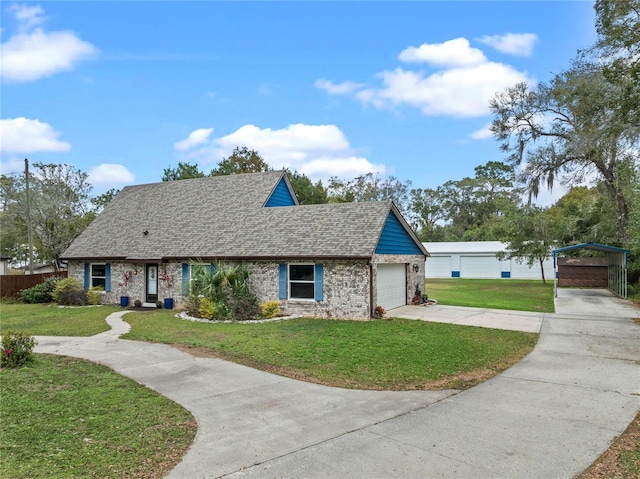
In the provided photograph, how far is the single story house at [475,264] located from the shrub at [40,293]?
1260 inches

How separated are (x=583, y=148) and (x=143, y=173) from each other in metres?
30.8

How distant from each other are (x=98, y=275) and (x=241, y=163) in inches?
802

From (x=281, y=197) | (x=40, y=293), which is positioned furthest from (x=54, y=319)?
(x=281, y=197)

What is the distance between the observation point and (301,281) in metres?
16.4

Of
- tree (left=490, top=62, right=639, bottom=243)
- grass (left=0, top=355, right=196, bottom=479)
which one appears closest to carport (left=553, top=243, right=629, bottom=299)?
tree (left=490, top=62, right=639, bottom=243)

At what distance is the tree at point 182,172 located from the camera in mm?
38594

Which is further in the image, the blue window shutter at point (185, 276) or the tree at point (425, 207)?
the tree at point (425, 207)

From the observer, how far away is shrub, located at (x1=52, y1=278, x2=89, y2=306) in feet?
67.3

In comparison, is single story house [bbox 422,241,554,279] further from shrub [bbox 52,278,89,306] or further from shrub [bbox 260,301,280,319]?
shrub [bbox 52,278,89,306]

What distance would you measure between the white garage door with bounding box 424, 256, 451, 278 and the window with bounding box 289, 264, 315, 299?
94.7ft

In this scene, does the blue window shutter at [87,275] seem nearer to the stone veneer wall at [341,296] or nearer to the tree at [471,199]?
the stone veneer wall at [341,296]

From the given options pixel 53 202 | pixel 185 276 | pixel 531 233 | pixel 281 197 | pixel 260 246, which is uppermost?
pixel 53 202

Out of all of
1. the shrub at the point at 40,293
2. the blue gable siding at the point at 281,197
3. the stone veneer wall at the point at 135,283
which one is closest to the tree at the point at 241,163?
the blue gable siding at the point at 281,197

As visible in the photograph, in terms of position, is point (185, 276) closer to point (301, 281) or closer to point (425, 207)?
point (301, 281)
